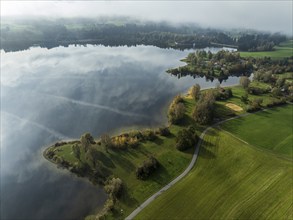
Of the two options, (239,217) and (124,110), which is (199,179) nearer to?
(239,217)

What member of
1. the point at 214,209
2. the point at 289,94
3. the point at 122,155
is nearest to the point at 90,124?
the point at 122,155

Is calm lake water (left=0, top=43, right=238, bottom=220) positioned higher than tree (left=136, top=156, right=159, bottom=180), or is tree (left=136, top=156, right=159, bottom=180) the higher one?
tree (left=136, top=156, right=159, bottom=180)

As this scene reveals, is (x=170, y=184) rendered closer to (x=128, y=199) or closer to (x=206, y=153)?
(x=128, y=199)

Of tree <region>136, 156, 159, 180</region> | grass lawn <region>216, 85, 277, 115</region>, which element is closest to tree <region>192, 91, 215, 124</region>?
grass lawn <region>216, 85, 277, 115</region>

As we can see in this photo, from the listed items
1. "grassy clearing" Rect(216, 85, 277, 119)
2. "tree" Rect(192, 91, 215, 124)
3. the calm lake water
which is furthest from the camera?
"grassy clearing" Rect(216, 85, 277, 119)

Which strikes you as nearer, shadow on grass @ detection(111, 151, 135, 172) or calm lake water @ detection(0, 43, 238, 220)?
calm lake water @ detection(0, 43, 238, 220)

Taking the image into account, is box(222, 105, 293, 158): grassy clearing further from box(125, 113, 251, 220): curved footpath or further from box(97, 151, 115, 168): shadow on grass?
box(97, 151, 115, 168): shadow on grass

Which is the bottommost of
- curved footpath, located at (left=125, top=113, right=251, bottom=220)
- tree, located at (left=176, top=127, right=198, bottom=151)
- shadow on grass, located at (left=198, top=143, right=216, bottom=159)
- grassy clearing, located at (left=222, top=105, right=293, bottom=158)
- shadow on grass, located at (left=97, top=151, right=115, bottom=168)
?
grassy clearing, located at (left=222, top=105, right=293, bottom=158)

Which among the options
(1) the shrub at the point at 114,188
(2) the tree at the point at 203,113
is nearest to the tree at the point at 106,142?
(1) the shrub at the point at 114,188
